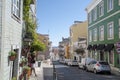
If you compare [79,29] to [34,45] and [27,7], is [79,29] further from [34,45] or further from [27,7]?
[27,7]

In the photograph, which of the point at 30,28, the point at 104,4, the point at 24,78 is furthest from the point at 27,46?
the point at 104,4

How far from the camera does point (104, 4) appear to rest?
40.8 m

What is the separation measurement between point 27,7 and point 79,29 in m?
62.8

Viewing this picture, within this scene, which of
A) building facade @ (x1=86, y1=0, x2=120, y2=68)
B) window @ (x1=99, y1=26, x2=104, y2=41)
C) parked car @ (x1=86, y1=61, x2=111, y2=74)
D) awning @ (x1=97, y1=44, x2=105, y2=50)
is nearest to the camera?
parked car @ (x1=86, y1=61, x2=111, y2=74)

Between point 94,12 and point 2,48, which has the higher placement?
point 94,12

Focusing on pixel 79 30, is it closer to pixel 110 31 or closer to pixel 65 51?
pixel 65 51

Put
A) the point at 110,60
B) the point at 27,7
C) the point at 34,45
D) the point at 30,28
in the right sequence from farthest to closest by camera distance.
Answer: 1. the point at 110,60
2. the point at 34,45
3. the point at 30,28
4. the point at 27,7

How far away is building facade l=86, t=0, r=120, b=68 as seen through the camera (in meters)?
35.3

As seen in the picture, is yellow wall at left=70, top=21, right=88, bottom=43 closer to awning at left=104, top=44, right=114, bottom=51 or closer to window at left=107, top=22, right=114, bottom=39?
window at left=107, top=22, right=114, bottom=39

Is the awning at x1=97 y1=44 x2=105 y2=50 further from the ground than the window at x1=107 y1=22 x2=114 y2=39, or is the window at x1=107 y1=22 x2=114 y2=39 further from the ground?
the window at x1=107 y1=22 x2=114 y2=39

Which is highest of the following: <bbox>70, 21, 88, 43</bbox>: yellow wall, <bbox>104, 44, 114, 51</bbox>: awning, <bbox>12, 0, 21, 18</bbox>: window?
<bbox>70, 21, 88, 43</bbox>: yellow wall

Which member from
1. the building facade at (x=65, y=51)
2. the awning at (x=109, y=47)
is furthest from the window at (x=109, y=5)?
the building facade at (x=65, y=51)

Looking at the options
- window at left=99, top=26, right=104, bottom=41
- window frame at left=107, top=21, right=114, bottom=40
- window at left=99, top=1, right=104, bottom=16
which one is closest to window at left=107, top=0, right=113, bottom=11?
window frame at left=107, top=21, right=114, bottom=40

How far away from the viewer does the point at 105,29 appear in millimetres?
40312
